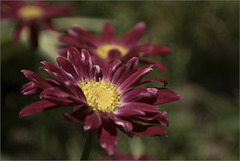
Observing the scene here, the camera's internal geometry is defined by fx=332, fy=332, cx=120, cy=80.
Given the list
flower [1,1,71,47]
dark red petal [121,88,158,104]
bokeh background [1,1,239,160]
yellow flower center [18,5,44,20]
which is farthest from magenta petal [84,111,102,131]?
yellow flower center [18,5,44,20]

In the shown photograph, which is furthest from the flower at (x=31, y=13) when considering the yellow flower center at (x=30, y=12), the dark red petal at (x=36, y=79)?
the dark red petal at (x=36, y=79)

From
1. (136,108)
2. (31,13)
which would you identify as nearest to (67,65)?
(136,108)

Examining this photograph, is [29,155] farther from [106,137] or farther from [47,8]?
[106,137]

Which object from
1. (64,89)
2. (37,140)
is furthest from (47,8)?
(64,89)

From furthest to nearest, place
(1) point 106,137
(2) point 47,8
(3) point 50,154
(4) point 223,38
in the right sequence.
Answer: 1. (4) point 223,38
2. (2) point 47,8
3. (3) point 50,154
4. (1) point 106,137

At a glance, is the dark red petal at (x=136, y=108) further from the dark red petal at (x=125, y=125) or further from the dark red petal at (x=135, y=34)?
the dark red petal at (x=135, y=34)

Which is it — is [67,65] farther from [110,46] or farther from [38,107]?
[110,46]

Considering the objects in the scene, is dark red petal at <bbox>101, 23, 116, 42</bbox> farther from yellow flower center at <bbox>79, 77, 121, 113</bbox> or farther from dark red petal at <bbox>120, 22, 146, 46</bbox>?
yellow flower center at <bbox>79, 77, 121, 113</bbox>
